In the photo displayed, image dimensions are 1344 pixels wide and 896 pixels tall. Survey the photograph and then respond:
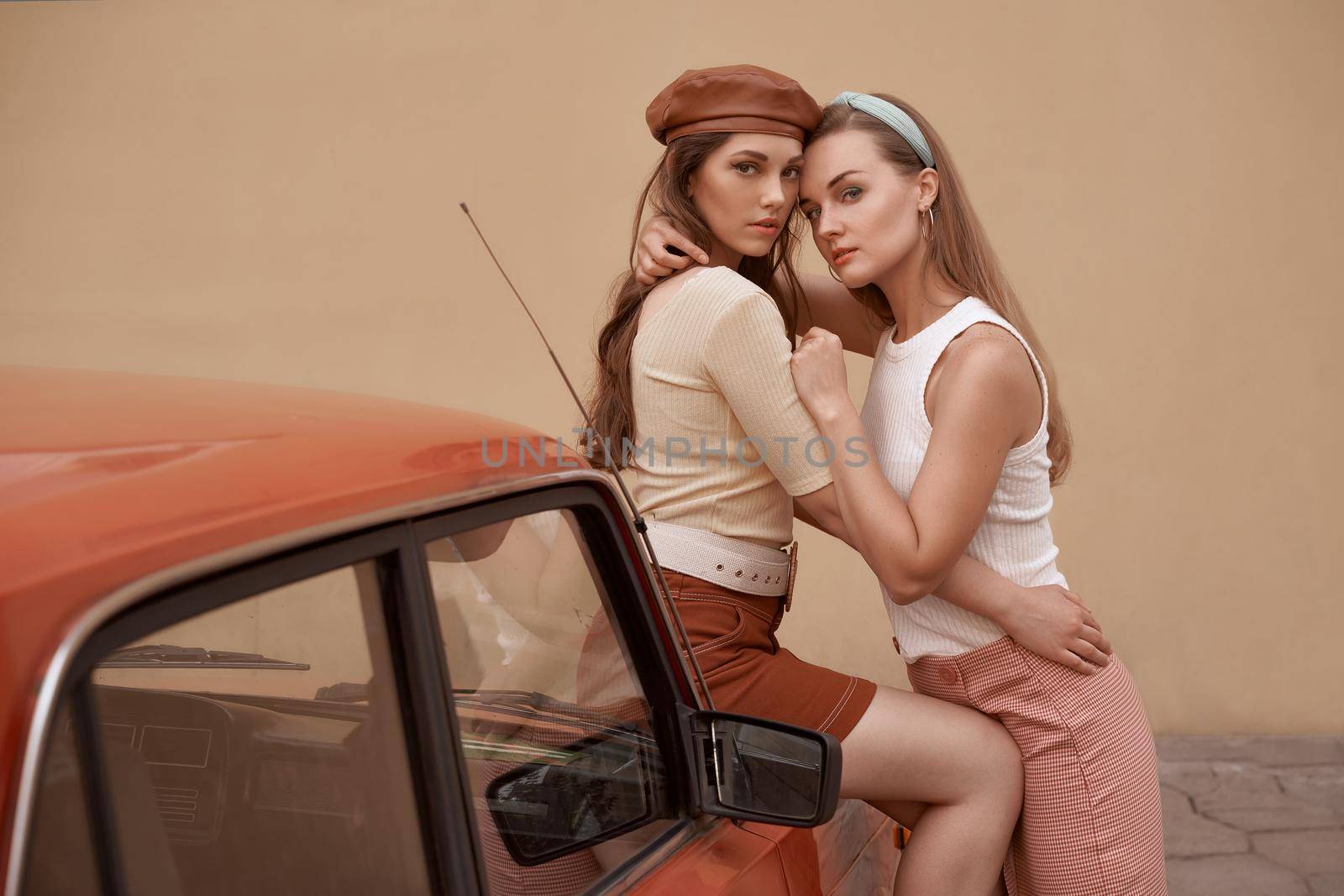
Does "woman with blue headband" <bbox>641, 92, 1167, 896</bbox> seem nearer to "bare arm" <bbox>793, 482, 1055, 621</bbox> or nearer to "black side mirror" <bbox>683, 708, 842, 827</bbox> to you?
"bare arm" <bbox>793, 482, 1055, 621</bbox>

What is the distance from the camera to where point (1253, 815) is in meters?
4.46

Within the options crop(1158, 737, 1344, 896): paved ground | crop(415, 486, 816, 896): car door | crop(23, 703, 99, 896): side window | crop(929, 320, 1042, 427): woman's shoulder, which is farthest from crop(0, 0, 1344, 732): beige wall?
crop(23, 703, 99, 896): side window

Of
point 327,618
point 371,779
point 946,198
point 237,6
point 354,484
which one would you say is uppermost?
point 237,6

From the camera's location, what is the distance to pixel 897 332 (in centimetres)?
221

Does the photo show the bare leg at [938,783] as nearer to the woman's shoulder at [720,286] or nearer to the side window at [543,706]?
the side window at [543,706]

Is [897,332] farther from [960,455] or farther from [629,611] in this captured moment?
[629,611]

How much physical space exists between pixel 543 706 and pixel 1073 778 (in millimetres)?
937

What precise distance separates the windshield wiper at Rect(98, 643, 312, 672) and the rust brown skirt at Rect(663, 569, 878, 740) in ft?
2.10

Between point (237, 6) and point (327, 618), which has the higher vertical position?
point (237, 6)

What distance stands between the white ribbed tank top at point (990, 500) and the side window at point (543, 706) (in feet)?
2.38

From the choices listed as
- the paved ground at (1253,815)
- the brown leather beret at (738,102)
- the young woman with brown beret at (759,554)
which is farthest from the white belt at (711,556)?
the paved ground at (1253,815)

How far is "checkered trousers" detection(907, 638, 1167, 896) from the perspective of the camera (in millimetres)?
1869

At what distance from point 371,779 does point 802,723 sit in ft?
2.67

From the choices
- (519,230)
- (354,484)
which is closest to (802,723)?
(354,484)
